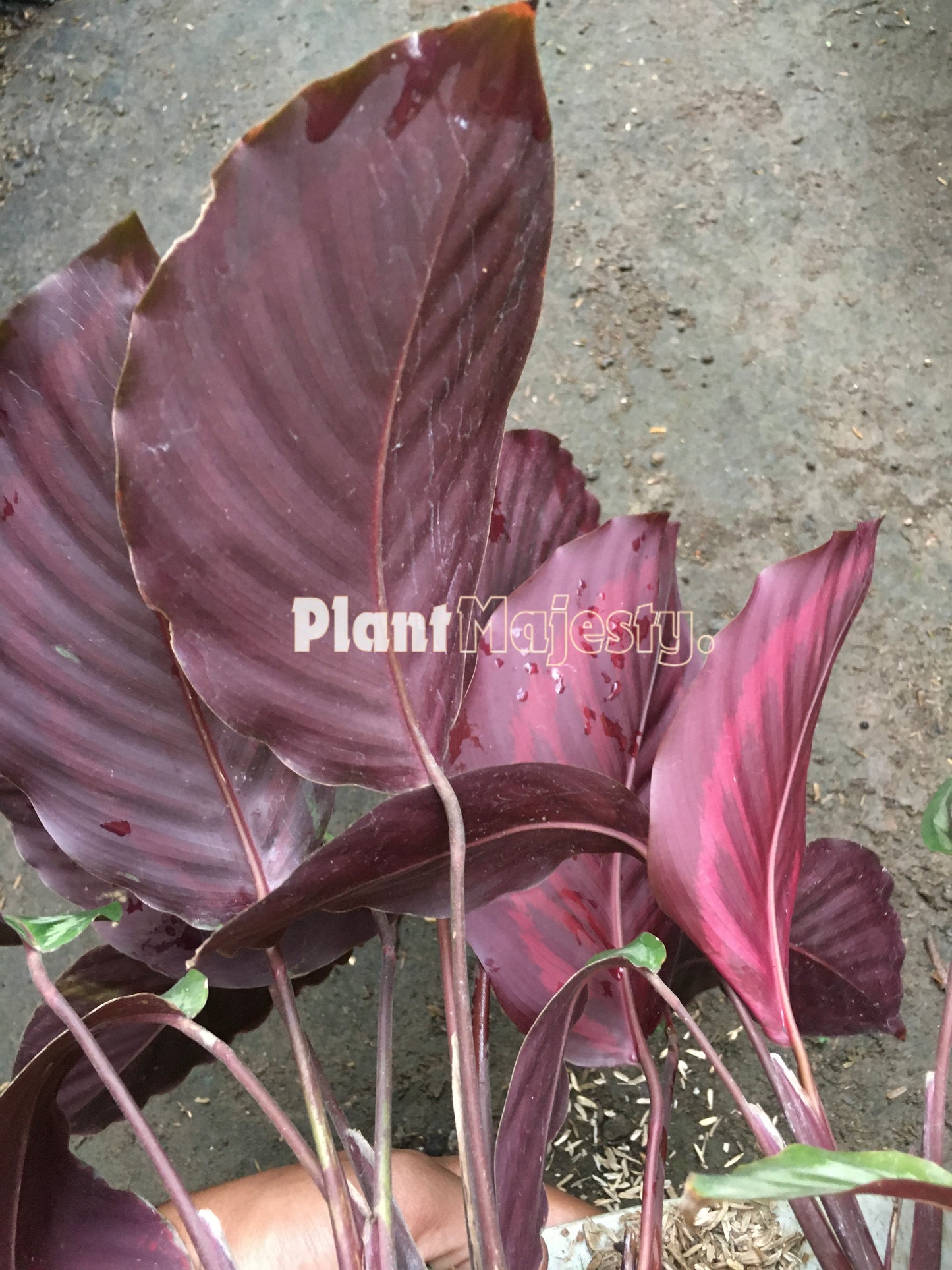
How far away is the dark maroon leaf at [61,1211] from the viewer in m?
0.43

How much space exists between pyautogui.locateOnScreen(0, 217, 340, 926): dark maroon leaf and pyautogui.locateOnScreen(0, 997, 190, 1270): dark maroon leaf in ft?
0.30

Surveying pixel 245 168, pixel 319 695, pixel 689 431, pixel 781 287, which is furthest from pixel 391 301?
pixel 781 287

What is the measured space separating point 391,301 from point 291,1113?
A: 0.92 meters

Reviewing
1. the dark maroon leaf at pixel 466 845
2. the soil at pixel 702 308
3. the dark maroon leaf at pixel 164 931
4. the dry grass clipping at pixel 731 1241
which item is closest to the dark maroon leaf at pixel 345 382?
the dark maroon leaf at pixel 466 845

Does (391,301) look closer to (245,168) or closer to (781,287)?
(245,168)

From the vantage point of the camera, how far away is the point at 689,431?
3.63 feet

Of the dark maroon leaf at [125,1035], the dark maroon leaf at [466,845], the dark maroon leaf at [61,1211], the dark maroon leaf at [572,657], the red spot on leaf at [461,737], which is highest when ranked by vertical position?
the dark maroon leaf at [572,657]

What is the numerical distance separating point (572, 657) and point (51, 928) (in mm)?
320

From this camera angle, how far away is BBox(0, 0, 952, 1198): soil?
38.2 inches

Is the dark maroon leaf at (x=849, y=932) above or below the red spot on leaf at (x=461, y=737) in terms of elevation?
below

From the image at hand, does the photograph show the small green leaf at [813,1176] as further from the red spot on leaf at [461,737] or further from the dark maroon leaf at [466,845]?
the red spot on leaf at [461,737]

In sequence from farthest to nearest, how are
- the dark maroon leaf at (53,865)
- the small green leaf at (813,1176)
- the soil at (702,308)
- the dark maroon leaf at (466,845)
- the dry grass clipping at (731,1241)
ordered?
the soil at (702,308) → the dry grass clipping at (731,1241) → the dark maroon leaf at (53,865) → the dark maroon leaf at (466,845) → the small green leaf at (813,1176)

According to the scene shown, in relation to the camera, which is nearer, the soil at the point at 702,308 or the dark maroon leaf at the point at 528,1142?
the dark maroon leaf at the point at 528,1142

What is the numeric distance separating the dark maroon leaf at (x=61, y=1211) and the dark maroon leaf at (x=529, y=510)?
34cm
